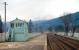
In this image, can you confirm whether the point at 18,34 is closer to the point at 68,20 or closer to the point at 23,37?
the point at 23,37

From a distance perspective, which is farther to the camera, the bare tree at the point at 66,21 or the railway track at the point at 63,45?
the bare tree at the point at 66,21

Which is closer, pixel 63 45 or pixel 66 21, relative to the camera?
pixel 63 45

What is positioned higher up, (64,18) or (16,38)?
(64,18)

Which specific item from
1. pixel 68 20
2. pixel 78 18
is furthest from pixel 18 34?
pixel 68 20

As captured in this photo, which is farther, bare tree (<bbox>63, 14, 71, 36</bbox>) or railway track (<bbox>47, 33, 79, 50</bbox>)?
bare tree (<bbox>63, 14, 71, 36</bbox>)

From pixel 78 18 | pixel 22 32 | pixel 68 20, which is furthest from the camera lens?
pixel 68 20

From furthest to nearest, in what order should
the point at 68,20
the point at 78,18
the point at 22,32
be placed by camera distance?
the point at 68,20 → the point at 78,18 → the point at 22,32

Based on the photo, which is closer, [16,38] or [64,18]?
[16,38]

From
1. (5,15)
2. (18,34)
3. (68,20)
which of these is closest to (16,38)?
(18,34)

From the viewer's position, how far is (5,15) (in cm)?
4906

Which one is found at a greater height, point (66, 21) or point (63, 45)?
point (66, 21)

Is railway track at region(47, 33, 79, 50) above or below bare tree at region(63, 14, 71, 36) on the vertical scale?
below

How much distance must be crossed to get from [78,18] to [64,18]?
32.3m

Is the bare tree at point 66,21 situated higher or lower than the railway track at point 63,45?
higher
